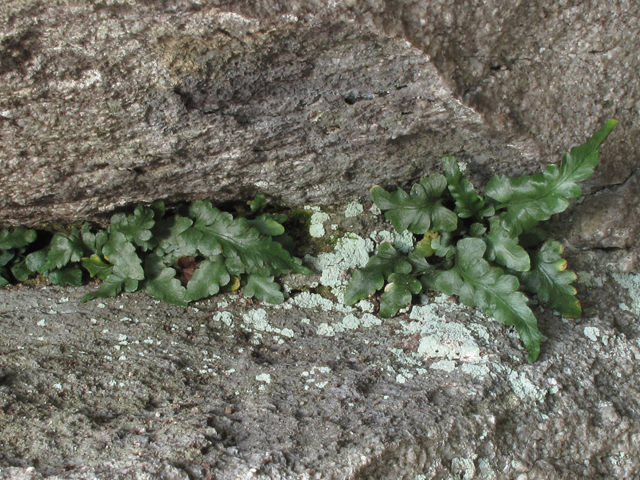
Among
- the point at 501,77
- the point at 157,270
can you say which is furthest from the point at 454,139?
the point at 157,270

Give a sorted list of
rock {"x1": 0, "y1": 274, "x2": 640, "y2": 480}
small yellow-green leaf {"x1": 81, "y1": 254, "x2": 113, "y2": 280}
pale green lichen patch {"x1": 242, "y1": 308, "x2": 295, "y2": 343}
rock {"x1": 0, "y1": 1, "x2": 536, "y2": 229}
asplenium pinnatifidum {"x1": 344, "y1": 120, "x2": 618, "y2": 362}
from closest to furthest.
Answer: rock {"x1": 0, "y1": 274, "x2": 640, "y2": 480}
rock {"x1": 0, "y1": 1, "x2": 536, "y2": 229}
asplenium pinnatifidum {"x1": 344, "y1": 120, "x2": 618, "y2": 362}
pale green lichen patch {"x1": 242, "y1": 308, "x2": 295, "y2": 343}
small yellow-green leaf {"x1": 81, "y1": 254, "x2": 113, "y2": 280}

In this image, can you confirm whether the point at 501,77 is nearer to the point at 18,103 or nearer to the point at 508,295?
the point at 508,295

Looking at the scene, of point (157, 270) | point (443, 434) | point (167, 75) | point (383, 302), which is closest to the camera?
point (443, 434)

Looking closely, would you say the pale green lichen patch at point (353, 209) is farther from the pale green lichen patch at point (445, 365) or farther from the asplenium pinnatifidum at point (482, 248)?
the pale green lichen patch at point (445, 365)

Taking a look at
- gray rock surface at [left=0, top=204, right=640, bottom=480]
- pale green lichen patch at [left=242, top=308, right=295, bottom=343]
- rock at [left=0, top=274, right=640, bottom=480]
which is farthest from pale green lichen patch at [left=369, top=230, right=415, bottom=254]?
pale green lichen patch at [left=242, top=308, right=295, bottom=343]

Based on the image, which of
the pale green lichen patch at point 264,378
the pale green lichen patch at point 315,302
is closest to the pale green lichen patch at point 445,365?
the pale green lichen patch at point 315,302

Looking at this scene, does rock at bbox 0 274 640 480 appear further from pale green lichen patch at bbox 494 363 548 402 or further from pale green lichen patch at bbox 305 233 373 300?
pale green lichen patch at bbox 305 233 373 300

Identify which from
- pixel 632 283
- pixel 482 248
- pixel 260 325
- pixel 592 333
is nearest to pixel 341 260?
pixel 260 325

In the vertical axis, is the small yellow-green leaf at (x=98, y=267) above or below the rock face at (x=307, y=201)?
below
